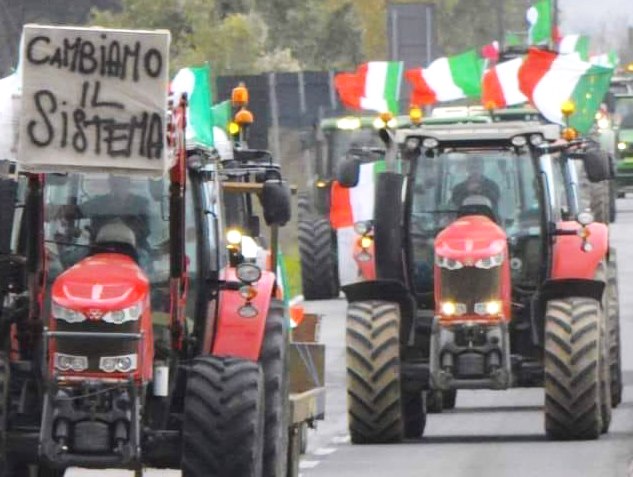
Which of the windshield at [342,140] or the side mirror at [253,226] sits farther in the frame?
the windshield at [342,140]

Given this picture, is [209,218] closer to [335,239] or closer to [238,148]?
[238,148]

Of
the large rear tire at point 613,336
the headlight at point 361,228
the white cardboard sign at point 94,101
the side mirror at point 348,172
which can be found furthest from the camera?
the large rear tire at point 613,336

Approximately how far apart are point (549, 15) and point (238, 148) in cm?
4023

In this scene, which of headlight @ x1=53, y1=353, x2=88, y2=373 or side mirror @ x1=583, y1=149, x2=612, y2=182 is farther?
side mirror @ x1=583, y1=149, x2=612, y2=182

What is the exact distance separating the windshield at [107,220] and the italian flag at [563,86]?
18.8 meters

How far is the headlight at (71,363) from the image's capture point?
12.0 metres

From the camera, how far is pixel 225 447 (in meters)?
12.2

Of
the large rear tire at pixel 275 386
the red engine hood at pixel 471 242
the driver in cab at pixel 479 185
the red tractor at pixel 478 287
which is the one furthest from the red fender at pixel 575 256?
the large rear tire at pixel 275 386

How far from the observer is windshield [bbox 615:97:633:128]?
52.1m

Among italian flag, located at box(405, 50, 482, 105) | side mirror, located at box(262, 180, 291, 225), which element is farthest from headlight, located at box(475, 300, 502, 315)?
italian flag, located at box(405, 50, 482, 105)

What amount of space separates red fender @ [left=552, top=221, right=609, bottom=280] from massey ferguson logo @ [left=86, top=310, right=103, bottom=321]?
24.0 ft

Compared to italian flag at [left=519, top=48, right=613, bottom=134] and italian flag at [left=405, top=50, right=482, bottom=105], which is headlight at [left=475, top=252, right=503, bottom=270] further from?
italian flag at [left=405, top=50, right=482, bottom=105]

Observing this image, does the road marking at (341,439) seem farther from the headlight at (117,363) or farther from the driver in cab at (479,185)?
the headlight at (117,363)

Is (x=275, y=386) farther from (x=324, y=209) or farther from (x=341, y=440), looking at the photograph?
(x=324, y=209)
